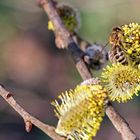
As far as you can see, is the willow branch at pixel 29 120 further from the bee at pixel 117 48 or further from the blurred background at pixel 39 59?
the blurred background at pixel 39 59

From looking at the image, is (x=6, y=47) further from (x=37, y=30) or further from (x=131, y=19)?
(x=131, y=19)

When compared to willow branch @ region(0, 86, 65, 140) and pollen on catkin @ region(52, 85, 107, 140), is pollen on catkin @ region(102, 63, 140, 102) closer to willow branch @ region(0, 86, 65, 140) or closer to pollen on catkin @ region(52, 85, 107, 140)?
pollen on catkin @ region(52, 85, 107, 140)

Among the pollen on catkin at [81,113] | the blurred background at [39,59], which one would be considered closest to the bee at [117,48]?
the pollen on catkin at [81,113]

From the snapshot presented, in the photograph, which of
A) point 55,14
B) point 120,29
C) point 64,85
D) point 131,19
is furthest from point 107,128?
point 120,29

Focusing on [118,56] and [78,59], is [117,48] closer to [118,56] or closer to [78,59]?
[118,56]

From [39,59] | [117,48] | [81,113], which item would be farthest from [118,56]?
[39,59]
